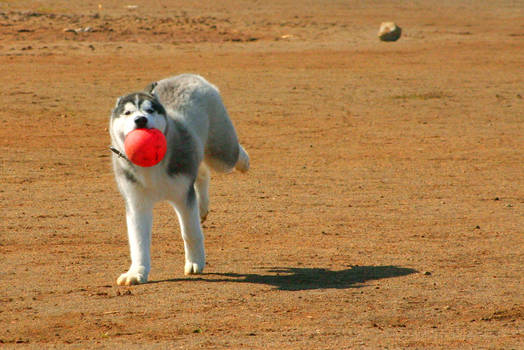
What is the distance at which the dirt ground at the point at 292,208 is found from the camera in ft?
24.9

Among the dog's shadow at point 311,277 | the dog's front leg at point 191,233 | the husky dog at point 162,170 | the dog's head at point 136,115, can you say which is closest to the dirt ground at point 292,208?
the dog's shadow at point 311,277

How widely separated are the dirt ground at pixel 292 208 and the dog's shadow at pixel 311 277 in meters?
0.04

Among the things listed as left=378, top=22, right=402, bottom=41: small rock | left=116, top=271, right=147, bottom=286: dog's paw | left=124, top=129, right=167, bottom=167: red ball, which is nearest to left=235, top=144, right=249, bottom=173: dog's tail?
left=116, top=271, right=147, bottom=286: dog's paw

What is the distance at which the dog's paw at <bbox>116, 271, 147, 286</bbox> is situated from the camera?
8.57 metres

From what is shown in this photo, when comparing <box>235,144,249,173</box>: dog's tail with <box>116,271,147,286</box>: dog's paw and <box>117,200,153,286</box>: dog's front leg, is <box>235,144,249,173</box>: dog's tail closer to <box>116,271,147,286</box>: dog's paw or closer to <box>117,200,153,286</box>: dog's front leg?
<box>117,200,153,286</box>: dog's front leg

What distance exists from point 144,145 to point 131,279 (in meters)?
1.32

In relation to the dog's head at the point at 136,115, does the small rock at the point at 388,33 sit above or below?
below

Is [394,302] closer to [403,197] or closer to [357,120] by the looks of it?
[403,197]

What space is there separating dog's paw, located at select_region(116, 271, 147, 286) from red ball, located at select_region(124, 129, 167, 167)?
1079 millimetres

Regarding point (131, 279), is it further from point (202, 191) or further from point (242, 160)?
point (242, 160)

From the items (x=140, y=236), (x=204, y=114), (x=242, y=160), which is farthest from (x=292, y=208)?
(x=140, y=236)

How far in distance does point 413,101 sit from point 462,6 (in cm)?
2565

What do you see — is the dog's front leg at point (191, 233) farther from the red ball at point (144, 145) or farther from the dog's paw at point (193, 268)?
the red ball at point (144, 145)

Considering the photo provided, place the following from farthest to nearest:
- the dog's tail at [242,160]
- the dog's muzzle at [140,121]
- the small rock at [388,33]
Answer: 1. the small rock at [388,33]
2. the dog's tail at [242,160]
3. the dog's muzzle at [140,121]
